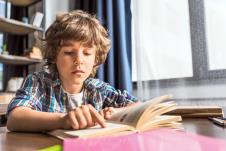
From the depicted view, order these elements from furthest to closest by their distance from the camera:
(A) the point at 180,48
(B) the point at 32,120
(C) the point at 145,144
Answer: (A) the point at 180,48, (B) the point at 32,120, (C) the point at 145,144

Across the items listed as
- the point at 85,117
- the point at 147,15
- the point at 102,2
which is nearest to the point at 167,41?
the point at 147,15

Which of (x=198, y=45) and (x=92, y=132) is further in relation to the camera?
(x=198, y=45)

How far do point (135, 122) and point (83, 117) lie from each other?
12 centimetres

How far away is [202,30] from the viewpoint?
5.35ft

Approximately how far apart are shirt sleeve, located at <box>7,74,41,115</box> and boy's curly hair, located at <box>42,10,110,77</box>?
0.16 m

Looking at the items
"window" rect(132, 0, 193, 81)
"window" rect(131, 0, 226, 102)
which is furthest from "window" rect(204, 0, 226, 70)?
"window" rect(132, 0, 193, 81)

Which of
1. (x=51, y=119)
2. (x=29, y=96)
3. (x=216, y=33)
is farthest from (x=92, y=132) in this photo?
(x=216, y=33)

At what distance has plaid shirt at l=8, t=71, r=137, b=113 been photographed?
85 centimetres

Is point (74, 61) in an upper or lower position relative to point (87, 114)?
upper

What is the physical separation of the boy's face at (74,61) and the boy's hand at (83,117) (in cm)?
34

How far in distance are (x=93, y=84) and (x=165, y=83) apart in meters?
0.83

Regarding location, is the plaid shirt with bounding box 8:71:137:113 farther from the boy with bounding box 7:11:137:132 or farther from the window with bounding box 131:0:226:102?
A: the window with bounding box 131:0:226:102

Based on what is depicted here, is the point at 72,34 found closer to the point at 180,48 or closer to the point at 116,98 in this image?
the point at 116,98

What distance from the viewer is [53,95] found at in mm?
967
